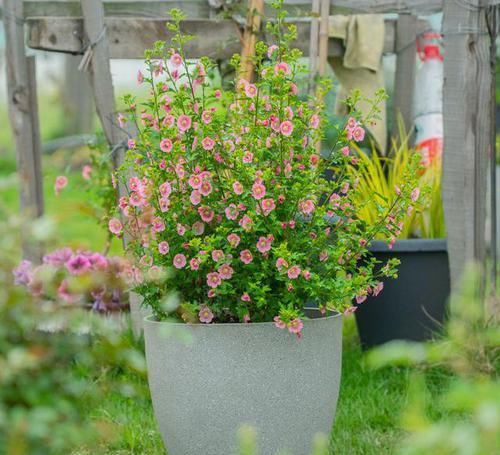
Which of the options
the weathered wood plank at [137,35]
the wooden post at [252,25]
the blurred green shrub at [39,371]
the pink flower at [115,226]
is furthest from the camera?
the wooden post at [252,25]

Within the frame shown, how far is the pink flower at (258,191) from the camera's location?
2.41 m

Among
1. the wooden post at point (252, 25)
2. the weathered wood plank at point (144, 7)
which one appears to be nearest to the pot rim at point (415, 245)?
the wooden post at point (252, 25)

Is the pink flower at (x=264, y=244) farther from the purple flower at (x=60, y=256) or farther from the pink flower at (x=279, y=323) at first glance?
the purple flower at (x=60, y=256)

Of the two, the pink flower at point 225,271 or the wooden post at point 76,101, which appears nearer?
the pink flower at point 225,271

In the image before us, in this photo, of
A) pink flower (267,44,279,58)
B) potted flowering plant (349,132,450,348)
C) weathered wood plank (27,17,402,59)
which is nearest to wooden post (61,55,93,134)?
weathered wood plank (27,17,402,59)

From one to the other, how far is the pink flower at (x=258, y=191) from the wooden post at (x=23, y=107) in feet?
6.33

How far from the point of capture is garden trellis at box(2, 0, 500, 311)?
3.55 meters

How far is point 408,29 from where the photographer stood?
4.49 m

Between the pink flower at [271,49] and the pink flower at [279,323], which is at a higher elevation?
the pink flower at [271,49]

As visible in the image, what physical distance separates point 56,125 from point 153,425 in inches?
535

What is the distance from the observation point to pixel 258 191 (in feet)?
7.92

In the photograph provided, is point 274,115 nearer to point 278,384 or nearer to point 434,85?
point 278,384

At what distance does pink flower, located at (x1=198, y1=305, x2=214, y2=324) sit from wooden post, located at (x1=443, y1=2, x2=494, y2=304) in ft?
4.58

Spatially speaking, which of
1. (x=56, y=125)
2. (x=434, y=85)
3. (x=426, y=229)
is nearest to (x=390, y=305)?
(x=426, y=229)
